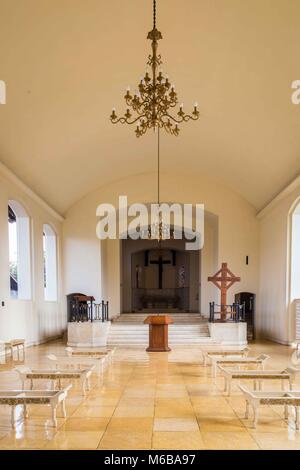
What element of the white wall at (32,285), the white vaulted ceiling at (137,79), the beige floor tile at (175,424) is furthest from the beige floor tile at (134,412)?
the white vaulted ceiling at (137,79)

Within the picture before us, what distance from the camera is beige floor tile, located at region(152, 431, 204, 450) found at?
4.78m

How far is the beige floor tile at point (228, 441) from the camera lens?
4.80 metres

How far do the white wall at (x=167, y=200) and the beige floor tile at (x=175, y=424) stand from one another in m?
10.8

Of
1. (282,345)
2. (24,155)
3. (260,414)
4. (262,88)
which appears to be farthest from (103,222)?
(260,414)

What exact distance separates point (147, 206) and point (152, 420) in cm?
1191

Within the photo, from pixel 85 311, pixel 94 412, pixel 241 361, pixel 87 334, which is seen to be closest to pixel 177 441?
pixel 94 412

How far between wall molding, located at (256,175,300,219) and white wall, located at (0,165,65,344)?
7039mm

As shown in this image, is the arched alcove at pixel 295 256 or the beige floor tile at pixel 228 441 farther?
the arched alcove at pixel 295 256

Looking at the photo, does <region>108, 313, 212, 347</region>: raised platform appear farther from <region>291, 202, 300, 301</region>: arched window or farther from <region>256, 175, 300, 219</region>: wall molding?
<region>256, 175, 300, 219</region>: wall molding

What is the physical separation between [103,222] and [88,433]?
11973 millimetres

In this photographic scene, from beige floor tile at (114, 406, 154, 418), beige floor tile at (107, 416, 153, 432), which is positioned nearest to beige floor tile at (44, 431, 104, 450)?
beige floor tile at (107, 416, 153, 432)

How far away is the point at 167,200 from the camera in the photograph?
16.6m

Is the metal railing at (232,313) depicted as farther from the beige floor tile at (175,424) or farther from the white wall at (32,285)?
the beige floor tile at (175,424)

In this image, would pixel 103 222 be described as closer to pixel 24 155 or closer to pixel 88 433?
pixel 24 155
